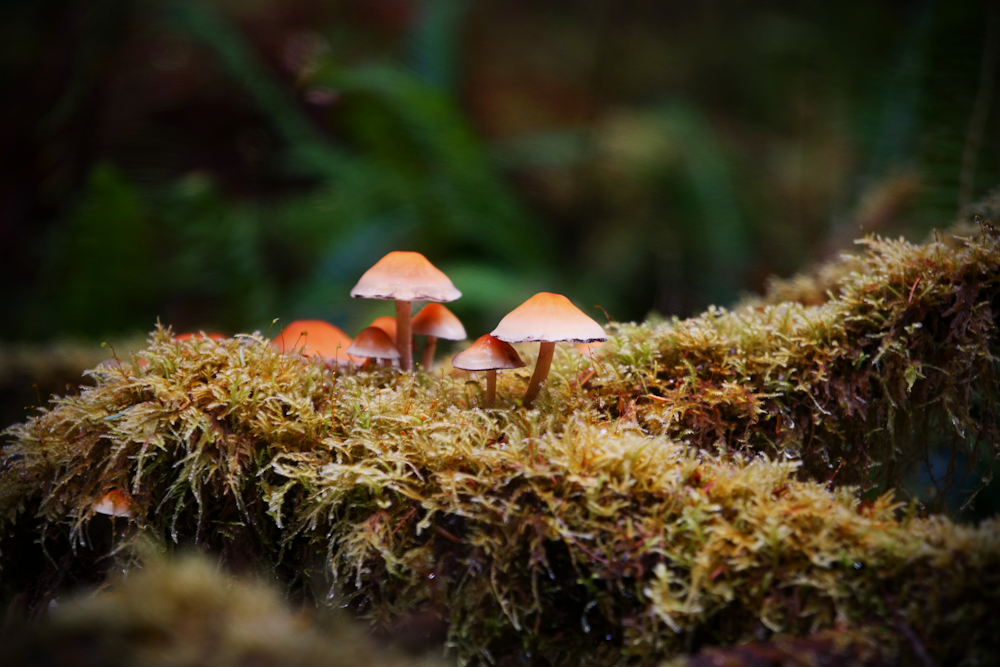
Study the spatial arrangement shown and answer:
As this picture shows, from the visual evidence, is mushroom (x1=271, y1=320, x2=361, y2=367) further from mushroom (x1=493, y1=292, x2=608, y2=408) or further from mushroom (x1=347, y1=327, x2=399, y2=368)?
mushroom (x1=493, y1=292, x2=608, y2=408)

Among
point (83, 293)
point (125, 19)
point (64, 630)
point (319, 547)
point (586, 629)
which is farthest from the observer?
point (125, 19)

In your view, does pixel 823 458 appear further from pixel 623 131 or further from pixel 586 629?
pixel 623 131

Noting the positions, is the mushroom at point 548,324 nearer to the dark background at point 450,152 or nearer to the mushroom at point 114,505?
the mushroom at point 114,505

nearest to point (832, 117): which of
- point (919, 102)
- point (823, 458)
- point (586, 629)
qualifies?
point (919, 102)

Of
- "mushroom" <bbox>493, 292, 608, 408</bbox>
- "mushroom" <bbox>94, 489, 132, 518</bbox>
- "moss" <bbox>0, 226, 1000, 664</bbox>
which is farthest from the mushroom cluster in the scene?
"mushroom" <bbox>94, 489, 132, 518</bbox>

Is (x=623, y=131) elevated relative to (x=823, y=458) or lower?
elevated

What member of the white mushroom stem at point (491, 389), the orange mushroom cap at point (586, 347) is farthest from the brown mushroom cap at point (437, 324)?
the orange mushroom cap at point (586, 347)

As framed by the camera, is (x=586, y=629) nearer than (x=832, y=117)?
Yes
